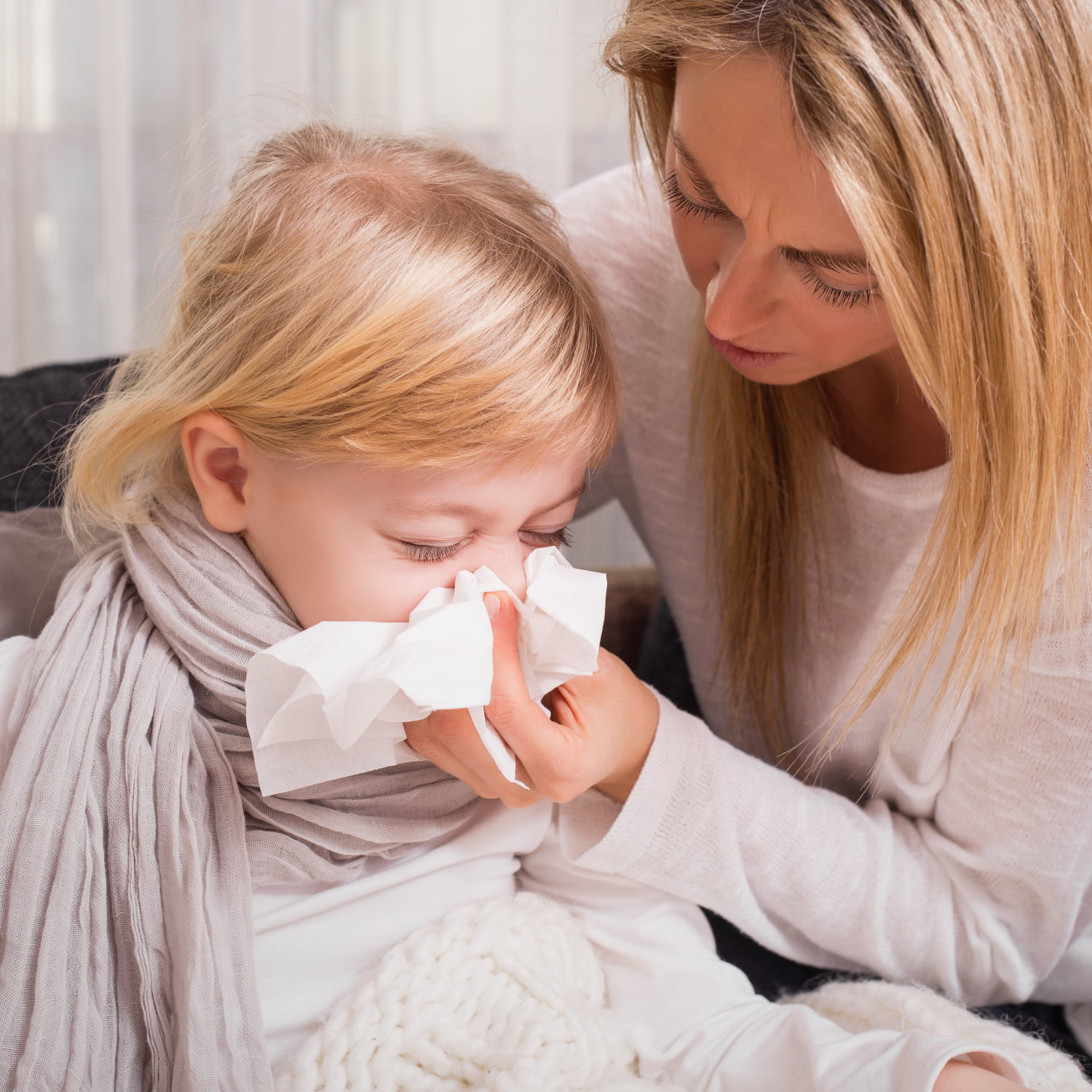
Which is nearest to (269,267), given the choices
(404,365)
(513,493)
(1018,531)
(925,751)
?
(404,365)

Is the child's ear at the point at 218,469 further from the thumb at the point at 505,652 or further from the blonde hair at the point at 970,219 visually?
the blonde hair at the point at 970,219

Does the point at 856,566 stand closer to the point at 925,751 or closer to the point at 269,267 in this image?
the point at 925,751

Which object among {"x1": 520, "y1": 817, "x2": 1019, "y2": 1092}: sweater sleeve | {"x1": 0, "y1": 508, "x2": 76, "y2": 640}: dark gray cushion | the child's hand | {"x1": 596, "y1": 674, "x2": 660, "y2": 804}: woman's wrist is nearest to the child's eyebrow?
{"x1": 596, "y1": 674, "x2": 660, "y2": 804}: woman's wrist

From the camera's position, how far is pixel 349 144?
1041mm

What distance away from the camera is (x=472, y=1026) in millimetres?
915

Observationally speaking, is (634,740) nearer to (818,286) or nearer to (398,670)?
(398,670)

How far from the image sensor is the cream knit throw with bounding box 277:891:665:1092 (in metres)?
0.87

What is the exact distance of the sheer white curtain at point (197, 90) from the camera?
1.97 meters

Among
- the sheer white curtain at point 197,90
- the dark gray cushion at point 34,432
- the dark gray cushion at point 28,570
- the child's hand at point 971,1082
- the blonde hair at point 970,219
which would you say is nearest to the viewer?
the blonde hair at point 970,219

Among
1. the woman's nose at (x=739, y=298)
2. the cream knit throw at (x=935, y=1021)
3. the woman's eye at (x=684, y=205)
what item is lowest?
the cream knit throw at (x=935, y=1021)

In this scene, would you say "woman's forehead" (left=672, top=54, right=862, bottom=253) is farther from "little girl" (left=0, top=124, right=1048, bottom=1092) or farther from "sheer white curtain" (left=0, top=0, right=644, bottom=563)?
"sheer white curtain" (left=0, top=0, right=644, bottom=563)

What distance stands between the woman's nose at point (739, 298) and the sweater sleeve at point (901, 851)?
40 centimetres

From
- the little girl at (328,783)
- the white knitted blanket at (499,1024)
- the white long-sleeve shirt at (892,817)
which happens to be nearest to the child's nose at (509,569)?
the little girl at (328,783)

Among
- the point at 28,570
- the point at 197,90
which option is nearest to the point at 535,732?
the point at 28,570
